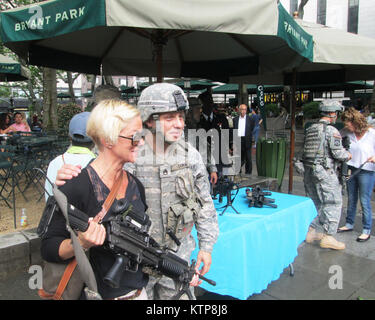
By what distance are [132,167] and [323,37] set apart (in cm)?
374

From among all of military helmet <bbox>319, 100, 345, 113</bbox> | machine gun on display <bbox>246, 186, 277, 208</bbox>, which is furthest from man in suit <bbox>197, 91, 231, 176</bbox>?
machine gun on display <bbox>246, 186, 277, 208</bbox>

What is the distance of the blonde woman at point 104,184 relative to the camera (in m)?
1.30

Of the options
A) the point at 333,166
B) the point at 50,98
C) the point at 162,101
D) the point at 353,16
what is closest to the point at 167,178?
the point at 162,101

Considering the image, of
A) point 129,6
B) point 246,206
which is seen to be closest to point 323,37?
point 246,206

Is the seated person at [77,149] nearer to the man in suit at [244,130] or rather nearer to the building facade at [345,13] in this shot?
the man in suit at [244,130]

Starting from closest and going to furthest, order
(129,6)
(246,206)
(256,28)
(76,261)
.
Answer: (76,261), (129,6), (256,28), (246,206)

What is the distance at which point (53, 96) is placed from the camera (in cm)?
901

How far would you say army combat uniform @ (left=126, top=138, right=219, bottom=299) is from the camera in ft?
5.92

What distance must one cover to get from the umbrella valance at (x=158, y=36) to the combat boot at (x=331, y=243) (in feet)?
7.91

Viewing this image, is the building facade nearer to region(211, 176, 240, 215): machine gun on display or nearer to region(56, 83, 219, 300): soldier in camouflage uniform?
region(211, 176, 240, 215): machine gun on display

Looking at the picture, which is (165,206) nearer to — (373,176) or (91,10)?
(91,10)

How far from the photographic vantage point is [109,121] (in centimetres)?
138

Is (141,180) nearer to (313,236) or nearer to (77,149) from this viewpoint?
(77,149)

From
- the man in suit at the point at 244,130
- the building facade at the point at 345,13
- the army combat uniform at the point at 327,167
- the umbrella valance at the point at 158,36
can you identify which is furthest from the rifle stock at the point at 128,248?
the building facade at the point at 345,13
